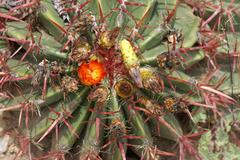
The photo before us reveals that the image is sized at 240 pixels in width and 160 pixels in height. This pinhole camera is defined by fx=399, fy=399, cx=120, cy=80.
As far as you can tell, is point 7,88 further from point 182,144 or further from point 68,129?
point 182,144

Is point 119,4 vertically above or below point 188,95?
above

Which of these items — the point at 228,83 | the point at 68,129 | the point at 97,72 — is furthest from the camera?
the point at 228,83

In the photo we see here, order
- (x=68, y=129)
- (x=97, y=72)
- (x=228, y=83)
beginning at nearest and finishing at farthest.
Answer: (x=97, y=72) → (x=68, y=129) → (x=228, y=83)

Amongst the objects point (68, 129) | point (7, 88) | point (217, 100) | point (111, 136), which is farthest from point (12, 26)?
point (217, 100)

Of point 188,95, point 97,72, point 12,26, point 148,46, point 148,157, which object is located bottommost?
point 148,157
